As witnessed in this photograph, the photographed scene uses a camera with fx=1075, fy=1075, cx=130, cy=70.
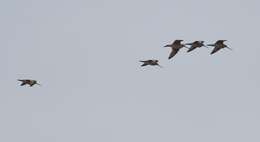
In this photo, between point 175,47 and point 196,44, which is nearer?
point 175,47

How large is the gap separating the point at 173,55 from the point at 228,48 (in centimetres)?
1021

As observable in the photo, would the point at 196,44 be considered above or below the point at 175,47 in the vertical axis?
above

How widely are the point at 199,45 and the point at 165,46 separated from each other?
7654 millimetres

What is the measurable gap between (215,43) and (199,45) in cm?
304

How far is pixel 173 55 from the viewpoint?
7830 inches

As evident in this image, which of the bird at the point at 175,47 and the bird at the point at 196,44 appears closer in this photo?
the bird at the point at 175,47

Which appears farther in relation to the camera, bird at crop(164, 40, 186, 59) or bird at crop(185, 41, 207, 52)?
bird at crop(185, 41, 207, 52)

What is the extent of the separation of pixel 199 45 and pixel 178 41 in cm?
420

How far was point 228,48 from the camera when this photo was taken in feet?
649

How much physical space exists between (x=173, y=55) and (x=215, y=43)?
323 inches

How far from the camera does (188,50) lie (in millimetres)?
198250

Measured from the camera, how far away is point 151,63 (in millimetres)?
199250

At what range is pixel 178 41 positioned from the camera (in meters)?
198
